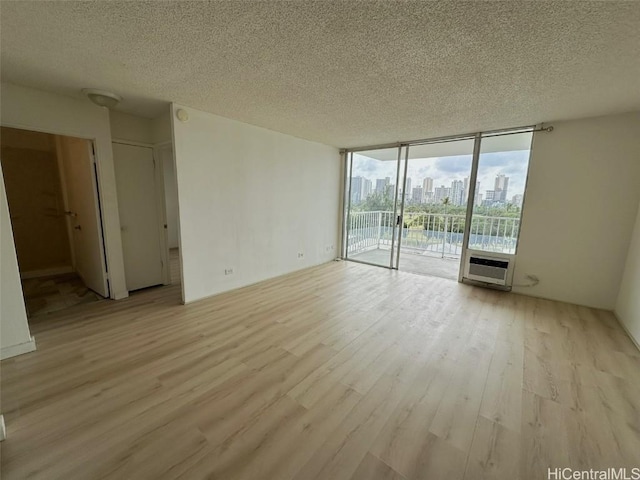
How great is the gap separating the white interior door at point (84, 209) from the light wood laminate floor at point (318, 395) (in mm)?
675

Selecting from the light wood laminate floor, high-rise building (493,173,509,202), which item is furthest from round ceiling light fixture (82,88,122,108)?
high-rise building (493,173,509,202)

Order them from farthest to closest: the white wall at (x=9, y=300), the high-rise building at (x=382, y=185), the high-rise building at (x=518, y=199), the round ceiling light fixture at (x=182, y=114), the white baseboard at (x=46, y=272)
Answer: the high-rise building at (x=382, y=185)
the white baseboard at (x=46, y=272)
the high-rise building at (x=518, y=199)
the round ceiling light fixture at (x=182, y=114)
the white wall at (x=9, y=300)

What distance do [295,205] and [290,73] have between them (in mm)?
2625

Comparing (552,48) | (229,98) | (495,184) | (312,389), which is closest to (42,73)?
(229,98)

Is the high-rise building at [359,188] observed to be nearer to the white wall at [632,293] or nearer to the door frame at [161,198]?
the door frame at [161,198]

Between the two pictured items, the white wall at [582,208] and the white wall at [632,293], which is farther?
the white wall at [582,208]

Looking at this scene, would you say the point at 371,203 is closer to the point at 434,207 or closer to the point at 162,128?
the point at 434,207

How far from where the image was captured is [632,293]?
275 cm

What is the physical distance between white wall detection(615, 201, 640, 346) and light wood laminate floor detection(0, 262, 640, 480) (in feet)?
0.66

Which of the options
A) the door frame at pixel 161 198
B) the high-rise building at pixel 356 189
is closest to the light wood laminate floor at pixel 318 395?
the door frame at pixel 161 198

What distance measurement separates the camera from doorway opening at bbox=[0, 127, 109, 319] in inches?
133

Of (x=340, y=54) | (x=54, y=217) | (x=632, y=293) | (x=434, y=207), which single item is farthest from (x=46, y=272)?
(x=632, y=293)

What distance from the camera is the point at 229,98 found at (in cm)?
277

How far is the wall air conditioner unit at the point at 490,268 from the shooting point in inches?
150
